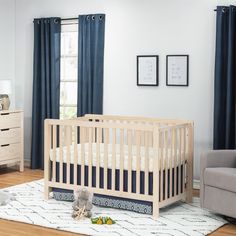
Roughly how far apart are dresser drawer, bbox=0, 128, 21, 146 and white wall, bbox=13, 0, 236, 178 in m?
1.25

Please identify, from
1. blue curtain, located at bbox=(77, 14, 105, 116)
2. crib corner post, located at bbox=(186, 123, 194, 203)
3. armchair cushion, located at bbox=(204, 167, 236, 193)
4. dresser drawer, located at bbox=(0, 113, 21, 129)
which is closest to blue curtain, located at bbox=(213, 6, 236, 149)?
crib corner post, located at bbox=(186, 123, 194, 203)

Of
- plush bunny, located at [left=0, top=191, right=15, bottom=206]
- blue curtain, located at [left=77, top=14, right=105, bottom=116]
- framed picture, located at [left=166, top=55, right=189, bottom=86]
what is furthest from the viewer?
blue curtain, located at [left=77, top=14, right=105, bottom=116]

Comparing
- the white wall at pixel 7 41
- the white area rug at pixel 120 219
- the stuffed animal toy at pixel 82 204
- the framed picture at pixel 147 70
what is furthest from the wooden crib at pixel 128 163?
the white wall at pixel 7 41

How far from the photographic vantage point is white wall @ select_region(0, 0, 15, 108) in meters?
7.53

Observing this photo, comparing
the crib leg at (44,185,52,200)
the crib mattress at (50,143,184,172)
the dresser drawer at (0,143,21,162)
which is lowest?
the crib leg at (44,185,52,200)

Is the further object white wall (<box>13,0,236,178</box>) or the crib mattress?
white wall (<box>13,0,236,178</box>)

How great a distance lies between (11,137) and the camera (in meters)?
7.24

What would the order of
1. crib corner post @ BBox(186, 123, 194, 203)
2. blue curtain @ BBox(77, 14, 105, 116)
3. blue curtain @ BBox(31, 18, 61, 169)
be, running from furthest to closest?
blue curtain @ BBox(31, 18, 61, 169)
blue curtain @ BBox(77, 14, 105, 116)
crib corner post @ BBox(186, 123, 194, 203)

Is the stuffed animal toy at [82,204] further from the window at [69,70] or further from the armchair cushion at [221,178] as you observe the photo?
the window at [69,70]

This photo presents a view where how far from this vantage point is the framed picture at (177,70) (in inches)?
251

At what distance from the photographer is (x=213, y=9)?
616 cm

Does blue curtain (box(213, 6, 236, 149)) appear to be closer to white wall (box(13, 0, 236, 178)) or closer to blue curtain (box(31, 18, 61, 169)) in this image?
white wall (box(13, 0, 236, 178))

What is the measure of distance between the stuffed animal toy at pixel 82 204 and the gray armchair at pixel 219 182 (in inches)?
40.0

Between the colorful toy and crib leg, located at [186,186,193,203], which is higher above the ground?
crib leg, located at [186,186,193,203]
